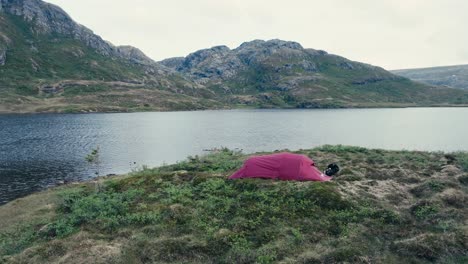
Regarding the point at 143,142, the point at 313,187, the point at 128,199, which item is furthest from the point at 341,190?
the point at 143,142

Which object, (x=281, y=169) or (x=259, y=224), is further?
(x=281, y=169)

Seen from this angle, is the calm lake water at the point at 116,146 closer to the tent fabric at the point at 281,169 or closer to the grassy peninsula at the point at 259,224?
the grassy peninsula at the point at 259,224

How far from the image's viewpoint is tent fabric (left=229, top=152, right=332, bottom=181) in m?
27.0

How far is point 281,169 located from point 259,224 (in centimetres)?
900

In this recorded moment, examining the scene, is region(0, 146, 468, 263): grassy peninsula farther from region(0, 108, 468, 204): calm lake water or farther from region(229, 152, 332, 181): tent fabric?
region(0, 108, 468, 204): calm lake water

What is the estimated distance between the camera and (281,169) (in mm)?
27484

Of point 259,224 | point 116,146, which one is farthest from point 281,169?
point 116,146

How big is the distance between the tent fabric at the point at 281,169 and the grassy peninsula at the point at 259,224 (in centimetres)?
142

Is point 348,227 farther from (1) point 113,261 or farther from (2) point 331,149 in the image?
(2) point 331,149

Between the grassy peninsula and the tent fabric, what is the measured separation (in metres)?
1.42

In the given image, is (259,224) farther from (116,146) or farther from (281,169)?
(116,146)

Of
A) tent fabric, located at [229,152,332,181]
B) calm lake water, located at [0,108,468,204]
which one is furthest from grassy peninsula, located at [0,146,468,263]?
calm lake water, located at [0,108,468,204]

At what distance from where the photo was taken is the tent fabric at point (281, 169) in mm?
27047

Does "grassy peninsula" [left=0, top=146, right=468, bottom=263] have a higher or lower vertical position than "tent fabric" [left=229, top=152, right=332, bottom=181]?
lower
